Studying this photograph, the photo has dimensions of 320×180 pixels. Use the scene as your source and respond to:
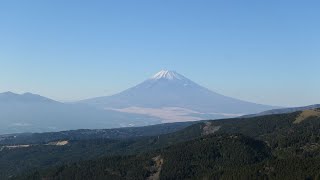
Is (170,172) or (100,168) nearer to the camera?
(170,172)

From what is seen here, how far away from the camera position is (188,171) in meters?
185

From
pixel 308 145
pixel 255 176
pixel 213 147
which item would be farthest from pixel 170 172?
pixel 308 145

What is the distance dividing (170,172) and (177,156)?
12.6 m

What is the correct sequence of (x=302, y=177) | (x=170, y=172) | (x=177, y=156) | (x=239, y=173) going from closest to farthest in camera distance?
(x=302, y=177) → (x=239, y=173) → (x=170, y=172) → (x=177, y=156)

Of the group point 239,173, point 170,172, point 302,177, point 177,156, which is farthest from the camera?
point 177,156

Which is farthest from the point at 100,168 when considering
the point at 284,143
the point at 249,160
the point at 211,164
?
the point at 284,143

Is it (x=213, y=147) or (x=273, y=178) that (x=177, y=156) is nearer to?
(x=213, y=147)

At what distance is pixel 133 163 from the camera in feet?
635

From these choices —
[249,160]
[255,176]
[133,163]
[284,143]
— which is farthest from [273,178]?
[133,163]

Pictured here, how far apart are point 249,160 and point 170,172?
28.3 m

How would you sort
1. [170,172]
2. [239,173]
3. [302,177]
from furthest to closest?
[170,172] → [239,173] → [302,177]

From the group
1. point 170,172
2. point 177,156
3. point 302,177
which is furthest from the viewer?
point 177,156

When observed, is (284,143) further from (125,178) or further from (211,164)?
(125,178)

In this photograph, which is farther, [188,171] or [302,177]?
[188,171]
